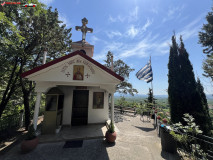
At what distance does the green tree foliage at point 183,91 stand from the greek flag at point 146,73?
2046mm

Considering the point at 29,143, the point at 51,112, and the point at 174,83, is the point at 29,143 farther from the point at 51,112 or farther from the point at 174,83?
the point at 174,83

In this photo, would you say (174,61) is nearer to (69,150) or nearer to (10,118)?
(69,150)

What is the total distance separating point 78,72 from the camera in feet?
16.3

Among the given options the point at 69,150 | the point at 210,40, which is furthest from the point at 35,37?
the point at 210,40

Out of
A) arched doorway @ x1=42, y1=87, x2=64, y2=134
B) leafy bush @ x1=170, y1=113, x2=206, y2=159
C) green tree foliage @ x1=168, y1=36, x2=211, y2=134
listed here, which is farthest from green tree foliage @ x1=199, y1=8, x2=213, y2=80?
arched doorway @ x1=42, y1=87, x2=64, y2=134

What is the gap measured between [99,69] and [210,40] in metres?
18.3

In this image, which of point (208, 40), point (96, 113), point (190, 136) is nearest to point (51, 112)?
point (96, 113)

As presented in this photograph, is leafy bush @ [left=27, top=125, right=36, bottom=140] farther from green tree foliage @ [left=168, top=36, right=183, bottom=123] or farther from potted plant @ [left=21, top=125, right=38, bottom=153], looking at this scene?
green tree foliage @ [left=168, top=36, right=183, bottom=123]

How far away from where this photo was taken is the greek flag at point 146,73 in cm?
867

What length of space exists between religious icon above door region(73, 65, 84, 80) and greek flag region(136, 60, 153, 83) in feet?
20.6

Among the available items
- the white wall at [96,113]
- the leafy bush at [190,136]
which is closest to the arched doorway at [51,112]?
the white wall at [96,113]

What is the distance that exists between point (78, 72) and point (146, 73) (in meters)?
6.78

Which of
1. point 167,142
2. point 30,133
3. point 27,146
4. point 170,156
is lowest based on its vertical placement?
point 170,156

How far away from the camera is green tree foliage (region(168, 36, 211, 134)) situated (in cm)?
716
